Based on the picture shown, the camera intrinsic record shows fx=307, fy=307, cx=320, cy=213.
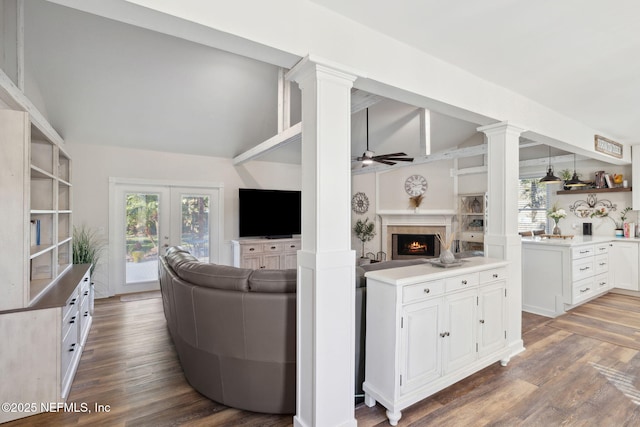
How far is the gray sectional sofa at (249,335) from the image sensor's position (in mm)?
2027

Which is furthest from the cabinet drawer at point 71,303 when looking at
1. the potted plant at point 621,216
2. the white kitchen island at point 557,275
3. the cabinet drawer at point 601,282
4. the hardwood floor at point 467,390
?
the potted plant at point 621,216

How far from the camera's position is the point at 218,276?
217 cm

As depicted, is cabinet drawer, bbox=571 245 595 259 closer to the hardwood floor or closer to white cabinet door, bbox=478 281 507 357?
the hardwood floor

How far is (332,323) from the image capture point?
5.85ft

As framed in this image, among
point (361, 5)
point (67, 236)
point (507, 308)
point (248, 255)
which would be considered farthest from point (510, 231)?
point (67, 236)

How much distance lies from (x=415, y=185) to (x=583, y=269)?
372 cm

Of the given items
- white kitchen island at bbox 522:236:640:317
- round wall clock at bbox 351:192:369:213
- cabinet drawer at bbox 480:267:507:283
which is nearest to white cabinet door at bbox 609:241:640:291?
white kitchen island at bbox 522:236:640:317

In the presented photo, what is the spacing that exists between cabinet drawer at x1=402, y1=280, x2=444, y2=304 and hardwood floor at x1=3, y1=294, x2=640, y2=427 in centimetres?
79

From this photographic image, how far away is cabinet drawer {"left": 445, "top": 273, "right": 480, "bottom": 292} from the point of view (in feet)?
7.41

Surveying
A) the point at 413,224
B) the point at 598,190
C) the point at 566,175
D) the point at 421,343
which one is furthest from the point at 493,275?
the point at 413,224

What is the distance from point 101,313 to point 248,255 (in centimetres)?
238

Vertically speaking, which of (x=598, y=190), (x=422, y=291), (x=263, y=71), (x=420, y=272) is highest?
(x=263, y=71)

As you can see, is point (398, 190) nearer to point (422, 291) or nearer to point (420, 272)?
point (420, 272)

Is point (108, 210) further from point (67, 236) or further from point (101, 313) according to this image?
point (101, 313)
